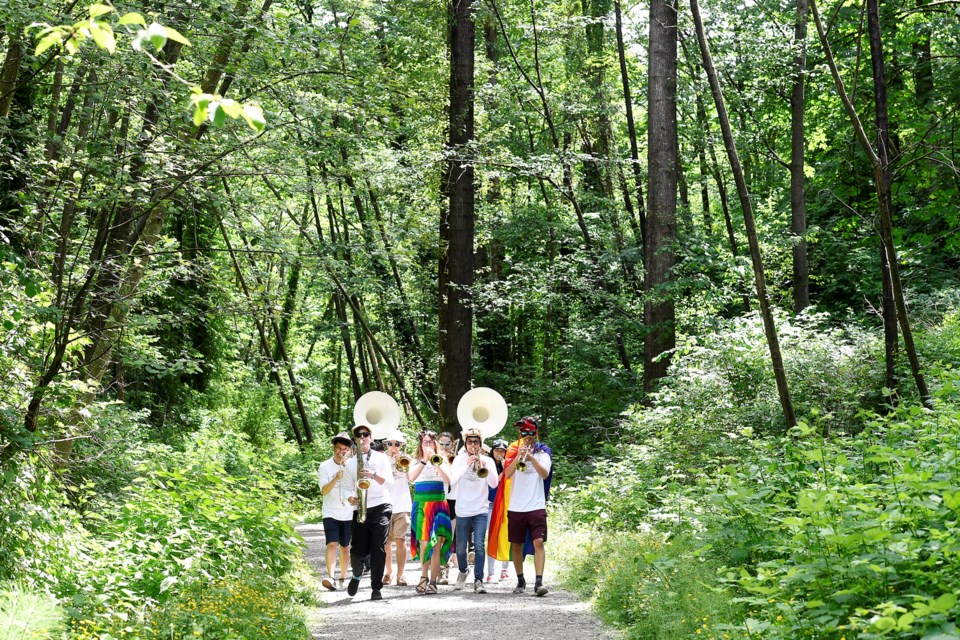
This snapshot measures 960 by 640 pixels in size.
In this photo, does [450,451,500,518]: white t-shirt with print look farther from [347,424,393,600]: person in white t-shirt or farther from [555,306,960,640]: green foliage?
[555,306,960,640]: green foliage

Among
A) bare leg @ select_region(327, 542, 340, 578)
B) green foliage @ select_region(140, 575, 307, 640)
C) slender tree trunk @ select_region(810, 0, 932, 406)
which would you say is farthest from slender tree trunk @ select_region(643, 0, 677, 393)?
green foliage @ select_region(140, 575, 307, 640)

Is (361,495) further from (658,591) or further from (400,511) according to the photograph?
(658,591)

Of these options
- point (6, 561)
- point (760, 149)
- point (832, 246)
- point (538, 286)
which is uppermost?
point (760, 149)

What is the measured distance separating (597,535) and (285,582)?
174 inches

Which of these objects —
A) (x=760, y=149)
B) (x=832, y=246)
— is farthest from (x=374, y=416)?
(x=832, y=246)

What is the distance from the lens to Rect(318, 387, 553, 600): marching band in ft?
33.8

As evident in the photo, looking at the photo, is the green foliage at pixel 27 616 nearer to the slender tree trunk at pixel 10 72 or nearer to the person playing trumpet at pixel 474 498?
the slender tree trunk at pixel 10 72

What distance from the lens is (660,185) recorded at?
54.3ft

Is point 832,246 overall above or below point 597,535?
above

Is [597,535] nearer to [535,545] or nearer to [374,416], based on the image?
[535,545]

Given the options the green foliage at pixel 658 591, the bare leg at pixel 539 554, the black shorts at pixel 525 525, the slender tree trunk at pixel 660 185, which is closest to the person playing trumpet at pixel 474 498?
the black shorts at pixel 525 525

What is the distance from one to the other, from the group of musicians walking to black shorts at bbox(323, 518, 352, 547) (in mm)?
12

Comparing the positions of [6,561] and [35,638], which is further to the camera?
[6,561]

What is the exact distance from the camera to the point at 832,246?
22.0 meters
